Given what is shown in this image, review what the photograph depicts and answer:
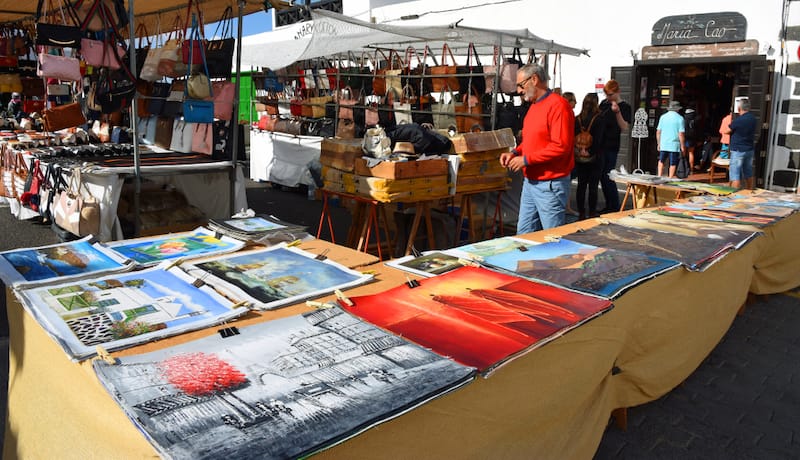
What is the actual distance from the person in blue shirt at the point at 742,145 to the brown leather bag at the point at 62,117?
7977mm

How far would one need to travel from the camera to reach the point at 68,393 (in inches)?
62.2

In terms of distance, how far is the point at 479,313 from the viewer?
6.18ft

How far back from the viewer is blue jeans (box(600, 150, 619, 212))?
290 inches

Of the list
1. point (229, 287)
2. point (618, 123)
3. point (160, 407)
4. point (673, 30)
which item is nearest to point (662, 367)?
point (229, 287)

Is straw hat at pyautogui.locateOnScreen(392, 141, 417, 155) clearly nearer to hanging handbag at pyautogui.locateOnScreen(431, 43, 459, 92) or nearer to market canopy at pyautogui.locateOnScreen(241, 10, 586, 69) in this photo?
market canopy at pyautogui.locateOnScreen(241, 10, 586, 69)

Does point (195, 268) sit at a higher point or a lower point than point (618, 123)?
lower

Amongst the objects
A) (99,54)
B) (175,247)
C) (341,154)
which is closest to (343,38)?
(341,154)

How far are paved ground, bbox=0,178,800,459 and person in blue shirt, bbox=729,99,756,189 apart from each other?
14.9 feet

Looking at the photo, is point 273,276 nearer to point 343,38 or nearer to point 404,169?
point 404,169

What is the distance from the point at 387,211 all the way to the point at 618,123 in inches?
138

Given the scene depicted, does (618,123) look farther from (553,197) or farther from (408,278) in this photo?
(408,278)

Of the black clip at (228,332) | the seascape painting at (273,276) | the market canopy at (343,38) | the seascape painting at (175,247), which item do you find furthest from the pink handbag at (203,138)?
the black clip at (228,332)

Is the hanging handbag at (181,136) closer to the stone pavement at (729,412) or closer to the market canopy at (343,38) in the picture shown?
the market canopy at (343,38)

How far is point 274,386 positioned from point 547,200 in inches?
117
